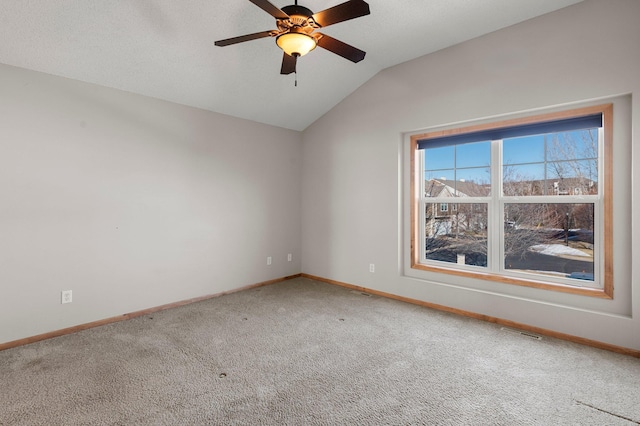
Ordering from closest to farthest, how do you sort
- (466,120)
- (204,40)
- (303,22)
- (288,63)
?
(303,22), (288,63), (204,40), (466,120)

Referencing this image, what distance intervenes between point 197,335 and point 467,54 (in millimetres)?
4005

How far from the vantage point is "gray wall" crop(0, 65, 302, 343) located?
2697mm

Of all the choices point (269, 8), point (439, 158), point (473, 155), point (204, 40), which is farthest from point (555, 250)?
point (204, 40)

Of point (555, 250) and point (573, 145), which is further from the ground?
point (573, 145)

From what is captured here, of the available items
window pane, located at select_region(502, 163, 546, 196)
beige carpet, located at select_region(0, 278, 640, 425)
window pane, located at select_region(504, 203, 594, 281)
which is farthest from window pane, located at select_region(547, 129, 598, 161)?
beige carpet, located at select_region(0, 278, 640, 425)

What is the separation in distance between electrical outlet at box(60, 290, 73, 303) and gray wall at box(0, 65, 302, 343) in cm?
4

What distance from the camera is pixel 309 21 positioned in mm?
2008

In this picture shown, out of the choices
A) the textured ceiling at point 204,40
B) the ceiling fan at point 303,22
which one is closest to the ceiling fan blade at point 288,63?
the ceiling fan at point 303,22

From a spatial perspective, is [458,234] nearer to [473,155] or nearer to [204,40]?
[473,155]

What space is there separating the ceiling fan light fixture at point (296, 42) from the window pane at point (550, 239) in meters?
2.65

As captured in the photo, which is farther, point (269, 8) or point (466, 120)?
point (466, 120)

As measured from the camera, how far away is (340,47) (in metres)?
2.30

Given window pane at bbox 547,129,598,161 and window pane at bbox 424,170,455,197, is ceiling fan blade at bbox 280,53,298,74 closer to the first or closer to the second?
window pane at bbox 424,170,455,197

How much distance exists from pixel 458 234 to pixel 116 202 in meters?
3.85
